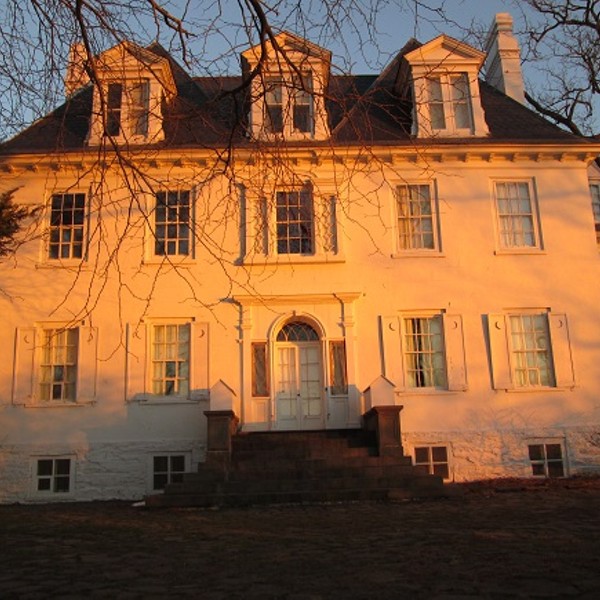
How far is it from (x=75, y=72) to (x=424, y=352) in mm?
11448

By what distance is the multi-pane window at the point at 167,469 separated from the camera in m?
14.8

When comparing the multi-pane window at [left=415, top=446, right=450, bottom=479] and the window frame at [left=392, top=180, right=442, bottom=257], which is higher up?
the window frame at [left=392, top=180, right=442, bottom=257]

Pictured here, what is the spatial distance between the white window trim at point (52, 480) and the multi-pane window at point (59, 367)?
1.19 meters

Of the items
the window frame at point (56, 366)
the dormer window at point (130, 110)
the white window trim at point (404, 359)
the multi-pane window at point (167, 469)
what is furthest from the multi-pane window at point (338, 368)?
the dormer window at point (130, 110)

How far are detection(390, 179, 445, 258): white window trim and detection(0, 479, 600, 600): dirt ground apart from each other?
599 cm

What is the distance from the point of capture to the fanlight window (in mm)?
15875

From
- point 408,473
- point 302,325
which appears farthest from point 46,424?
point 408,473

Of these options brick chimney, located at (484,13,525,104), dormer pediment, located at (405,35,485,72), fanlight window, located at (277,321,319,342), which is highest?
brick chimney, located at (484,13,525,104)

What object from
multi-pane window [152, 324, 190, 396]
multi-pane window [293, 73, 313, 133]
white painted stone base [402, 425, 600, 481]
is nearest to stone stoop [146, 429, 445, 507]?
white painted stone base [402, 425, 600, 481]

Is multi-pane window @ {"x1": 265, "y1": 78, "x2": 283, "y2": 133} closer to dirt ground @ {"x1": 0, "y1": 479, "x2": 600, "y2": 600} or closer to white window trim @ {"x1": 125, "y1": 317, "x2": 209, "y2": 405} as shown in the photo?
dirt ground @ {"x1": 0, "y1": 479, "x2": 600, "y2": 600}

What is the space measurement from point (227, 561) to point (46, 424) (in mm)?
9429

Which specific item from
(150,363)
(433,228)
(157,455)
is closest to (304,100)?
(433,228)

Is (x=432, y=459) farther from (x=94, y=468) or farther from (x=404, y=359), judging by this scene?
(x=94, y=468)

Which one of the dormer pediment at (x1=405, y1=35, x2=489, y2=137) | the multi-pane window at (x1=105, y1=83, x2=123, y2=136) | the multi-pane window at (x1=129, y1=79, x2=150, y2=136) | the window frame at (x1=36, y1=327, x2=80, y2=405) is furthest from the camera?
the dormer pediment at (x1=405, y1=35, x2=489, y2=137)
